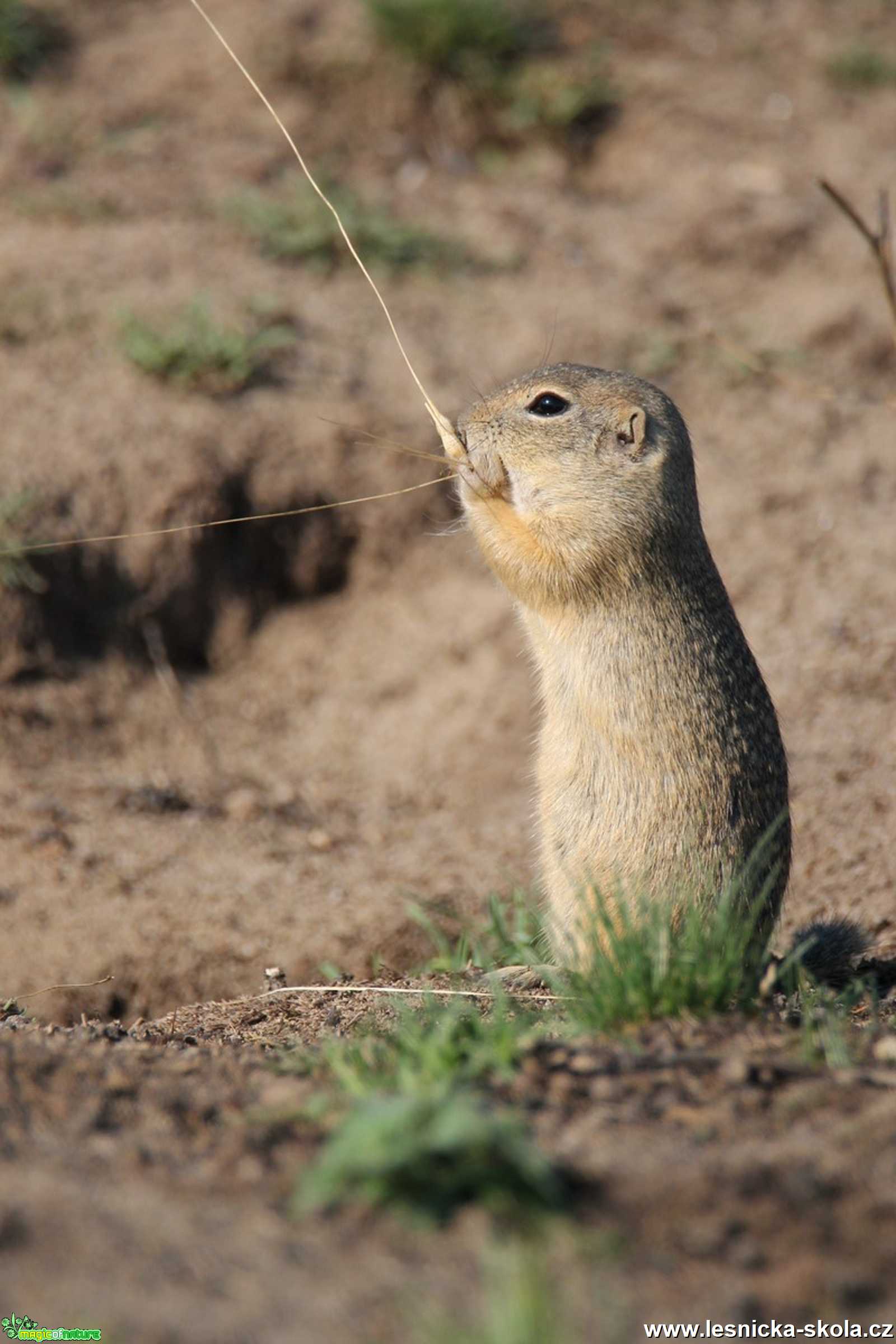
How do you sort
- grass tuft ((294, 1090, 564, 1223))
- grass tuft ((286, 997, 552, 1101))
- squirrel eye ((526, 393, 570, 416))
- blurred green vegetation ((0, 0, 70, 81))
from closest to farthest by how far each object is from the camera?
grass tuft ((294, 1090, 564, 1223)) → grass tuft ((286, 997, 552, 1101)) → squirrel eye ((526, 393, 570, 416)) → blurred green vegetation ((0, 0, 70, 81))

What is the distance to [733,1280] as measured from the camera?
2113 millimetres

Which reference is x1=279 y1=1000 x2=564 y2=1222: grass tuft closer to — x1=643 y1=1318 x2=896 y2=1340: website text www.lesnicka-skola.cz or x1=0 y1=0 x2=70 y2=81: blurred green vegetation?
x1=643 y1=1318 x2=896 y2=1340: website text www.lesnicka-skola.cz

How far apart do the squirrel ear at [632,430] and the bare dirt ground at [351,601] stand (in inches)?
63.4

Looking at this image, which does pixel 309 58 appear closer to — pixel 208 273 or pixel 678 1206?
pixel 208 273

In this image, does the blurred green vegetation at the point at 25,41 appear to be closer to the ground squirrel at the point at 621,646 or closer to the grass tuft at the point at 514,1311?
the ground squirrel at the point at 621,646

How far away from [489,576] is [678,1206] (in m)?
4.90

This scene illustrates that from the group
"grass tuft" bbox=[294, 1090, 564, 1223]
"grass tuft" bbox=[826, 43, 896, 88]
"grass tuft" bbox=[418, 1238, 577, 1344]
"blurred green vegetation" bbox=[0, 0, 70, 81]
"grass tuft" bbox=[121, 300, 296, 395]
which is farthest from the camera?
"grass tuft" bbox=[826, 43, 896, 88]

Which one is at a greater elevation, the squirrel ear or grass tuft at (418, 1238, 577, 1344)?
the squirrel ear

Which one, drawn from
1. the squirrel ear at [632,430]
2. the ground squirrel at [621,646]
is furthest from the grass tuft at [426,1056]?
the squirrel ear at [632,430]

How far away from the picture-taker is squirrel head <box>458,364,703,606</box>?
14.2 ft

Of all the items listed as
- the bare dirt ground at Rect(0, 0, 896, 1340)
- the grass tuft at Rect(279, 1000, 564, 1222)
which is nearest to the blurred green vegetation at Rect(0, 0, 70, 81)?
the bare dirt ground at Rect(0, 0, 896, 1340)

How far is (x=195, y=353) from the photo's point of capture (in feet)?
22.4

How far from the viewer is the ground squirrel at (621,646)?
408 cm

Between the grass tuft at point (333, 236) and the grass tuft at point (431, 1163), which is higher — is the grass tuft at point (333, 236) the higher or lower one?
the higher one
